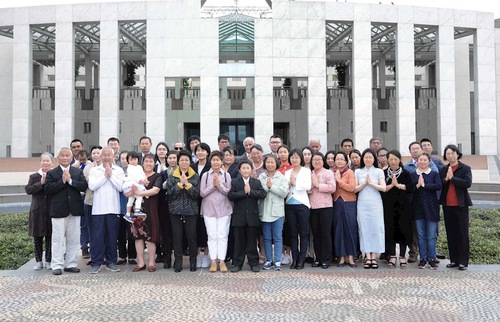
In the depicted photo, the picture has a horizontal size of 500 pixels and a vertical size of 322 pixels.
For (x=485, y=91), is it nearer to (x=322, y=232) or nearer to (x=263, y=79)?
(x=263, y=79)

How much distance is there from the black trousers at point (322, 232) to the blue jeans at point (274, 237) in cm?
58

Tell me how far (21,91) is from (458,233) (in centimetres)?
2466

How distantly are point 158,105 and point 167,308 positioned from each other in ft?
63.7

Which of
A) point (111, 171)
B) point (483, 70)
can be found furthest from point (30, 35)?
point (483, 70)

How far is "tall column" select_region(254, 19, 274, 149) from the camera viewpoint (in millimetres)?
23047

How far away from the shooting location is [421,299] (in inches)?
200

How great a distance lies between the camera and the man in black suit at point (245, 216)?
6.68 metres

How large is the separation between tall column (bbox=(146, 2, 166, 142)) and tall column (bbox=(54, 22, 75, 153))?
4579 mm

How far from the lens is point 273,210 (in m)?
6.74

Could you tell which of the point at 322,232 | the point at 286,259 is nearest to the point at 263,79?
the point at 286,259

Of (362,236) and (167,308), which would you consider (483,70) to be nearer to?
(362,236)

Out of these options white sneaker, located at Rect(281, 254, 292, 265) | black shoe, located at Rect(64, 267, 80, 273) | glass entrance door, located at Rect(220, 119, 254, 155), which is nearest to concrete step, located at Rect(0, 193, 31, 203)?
black shoe, located at Rect(64, 267, 80, 273)

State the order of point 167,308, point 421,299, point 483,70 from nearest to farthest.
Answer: point 167,308 < point 421,299 < point 483,70

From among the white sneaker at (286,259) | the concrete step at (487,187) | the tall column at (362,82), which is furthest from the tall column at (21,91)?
the concrete step at (487,187)
